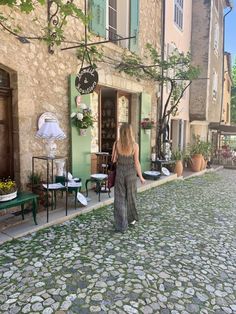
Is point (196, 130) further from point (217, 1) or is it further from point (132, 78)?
point (132, 78)

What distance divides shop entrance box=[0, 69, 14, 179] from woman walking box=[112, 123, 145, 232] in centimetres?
198

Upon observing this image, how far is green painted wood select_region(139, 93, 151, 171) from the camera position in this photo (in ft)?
28.0

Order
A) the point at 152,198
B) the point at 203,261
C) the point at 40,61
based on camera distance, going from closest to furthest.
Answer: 1. the point at 203,261
2. the point at 40,61
3. the point at 152,198

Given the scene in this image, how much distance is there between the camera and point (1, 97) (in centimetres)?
461

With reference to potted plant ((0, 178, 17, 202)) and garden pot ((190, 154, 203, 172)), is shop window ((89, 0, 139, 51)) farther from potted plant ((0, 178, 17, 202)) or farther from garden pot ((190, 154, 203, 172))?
garden pot ((190, 154, 203, 172))

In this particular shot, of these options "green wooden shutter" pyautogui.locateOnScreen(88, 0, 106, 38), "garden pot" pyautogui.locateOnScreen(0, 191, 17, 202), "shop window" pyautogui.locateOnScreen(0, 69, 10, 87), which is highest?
"green wooden shutter" pyautogui.locateOnScreen(88, 0, 106, 38)

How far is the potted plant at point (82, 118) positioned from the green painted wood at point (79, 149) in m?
0.09

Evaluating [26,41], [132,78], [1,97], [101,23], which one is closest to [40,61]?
[26,41]

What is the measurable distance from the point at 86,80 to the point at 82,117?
0.85 meters

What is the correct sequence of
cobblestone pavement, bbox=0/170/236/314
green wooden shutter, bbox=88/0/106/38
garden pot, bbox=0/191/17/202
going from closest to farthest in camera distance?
cobblestone pavement, bbox=0/170/236/314 → garden pot, bbox=0/191/17/202 → green wooden shutter, bbox=88/0/106/38

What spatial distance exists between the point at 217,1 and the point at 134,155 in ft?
44.3

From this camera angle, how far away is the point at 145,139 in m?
8.81

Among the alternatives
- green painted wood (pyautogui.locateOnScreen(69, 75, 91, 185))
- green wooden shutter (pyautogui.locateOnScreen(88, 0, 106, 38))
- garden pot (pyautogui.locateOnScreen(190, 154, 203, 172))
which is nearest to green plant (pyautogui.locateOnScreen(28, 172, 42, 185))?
green painted wood (pyautogui.locateOnScreen(69, 75, 91, 185))

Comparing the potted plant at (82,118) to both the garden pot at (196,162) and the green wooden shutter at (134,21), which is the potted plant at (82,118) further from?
the garden pot at (196,162)
